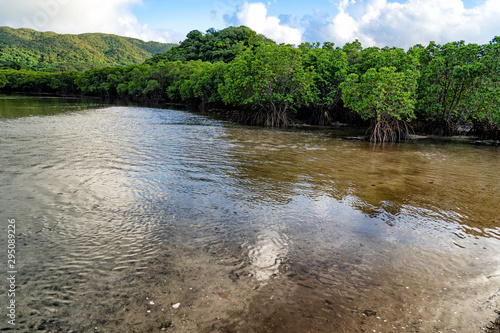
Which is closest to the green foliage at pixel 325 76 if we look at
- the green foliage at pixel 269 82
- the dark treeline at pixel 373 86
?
the dark treeline at pixel 373 86

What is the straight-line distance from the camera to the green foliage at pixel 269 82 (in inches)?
1027

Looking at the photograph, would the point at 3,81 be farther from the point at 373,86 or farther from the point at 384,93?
the point at 384,93

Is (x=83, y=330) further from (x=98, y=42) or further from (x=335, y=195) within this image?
(x=98, y=42)

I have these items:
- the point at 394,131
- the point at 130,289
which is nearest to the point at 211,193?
the point at 130,289

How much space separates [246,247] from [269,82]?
23.6m

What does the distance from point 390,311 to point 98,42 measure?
23554 cm

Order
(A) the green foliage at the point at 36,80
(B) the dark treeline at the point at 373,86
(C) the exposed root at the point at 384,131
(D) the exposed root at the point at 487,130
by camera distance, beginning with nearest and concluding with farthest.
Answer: (B) the dark treeline at the point at 373,86 → (C) the exposed root at the point at 384,131 → (D) the exposed root at the point at 487,130 → (A) the green foliage at the point at 36,80

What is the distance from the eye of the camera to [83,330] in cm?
318

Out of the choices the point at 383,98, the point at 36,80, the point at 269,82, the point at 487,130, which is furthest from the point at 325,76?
the point at 36,80

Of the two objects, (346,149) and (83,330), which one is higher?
(346,149)

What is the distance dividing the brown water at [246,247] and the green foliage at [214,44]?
248 feet

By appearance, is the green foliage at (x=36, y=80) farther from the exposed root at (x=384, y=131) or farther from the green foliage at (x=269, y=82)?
the exposed root at (x=384, y=131)

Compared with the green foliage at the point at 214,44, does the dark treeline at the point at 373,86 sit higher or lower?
lower

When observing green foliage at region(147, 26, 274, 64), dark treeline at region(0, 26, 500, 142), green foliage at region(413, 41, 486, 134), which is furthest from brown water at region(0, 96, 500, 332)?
green foliage at region(147, 26, 274, 64)
